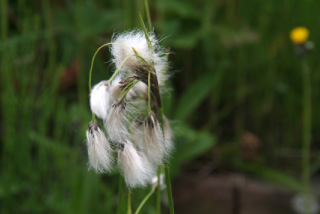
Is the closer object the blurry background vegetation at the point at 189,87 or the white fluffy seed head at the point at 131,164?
the white fluffy seed head at the point at 131,164

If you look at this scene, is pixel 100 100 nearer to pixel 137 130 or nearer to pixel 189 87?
pixel 137 130

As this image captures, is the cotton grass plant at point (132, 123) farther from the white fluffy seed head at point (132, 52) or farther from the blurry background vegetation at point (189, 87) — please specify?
the blurry background vegetation at point (189, 87)

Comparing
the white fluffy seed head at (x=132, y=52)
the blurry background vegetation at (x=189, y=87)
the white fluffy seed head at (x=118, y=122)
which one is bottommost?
the blurry background vegetation at (x=189, y=87)

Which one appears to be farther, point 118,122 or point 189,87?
point 189,87

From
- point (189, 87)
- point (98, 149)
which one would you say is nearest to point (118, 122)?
point (98, 149)

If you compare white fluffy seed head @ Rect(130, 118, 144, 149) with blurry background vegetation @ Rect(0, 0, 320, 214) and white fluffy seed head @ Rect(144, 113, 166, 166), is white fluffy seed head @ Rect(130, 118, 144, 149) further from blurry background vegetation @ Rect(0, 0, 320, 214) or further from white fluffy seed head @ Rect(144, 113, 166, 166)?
blurry background vegetation @ Rect(0, 0, 320, 214)

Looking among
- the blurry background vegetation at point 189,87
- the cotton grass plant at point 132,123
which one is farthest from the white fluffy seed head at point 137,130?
the blurry background vegetation at point 189,87

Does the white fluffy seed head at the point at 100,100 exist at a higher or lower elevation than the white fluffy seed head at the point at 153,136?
higher
